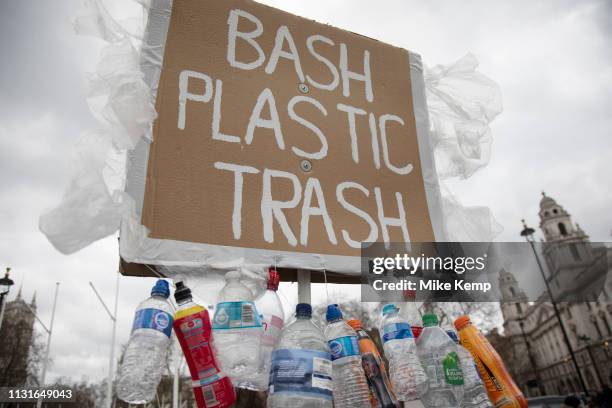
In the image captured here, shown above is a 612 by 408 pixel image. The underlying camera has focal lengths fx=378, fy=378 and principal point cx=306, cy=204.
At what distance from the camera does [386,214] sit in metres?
1.69

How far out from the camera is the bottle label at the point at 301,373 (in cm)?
102

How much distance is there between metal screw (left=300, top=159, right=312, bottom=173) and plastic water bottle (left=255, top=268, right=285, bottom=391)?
46 centimetres

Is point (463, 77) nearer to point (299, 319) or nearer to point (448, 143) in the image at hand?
point (448, 143)

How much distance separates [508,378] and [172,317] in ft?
3.77

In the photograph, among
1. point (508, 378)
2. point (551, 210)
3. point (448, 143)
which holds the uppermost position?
point (551, 210)

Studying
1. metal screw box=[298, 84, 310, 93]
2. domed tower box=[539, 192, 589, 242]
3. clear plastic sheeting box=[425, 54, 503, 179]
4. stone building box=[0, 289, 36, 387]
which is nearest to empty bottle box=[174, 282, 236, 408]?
metal screw box=[298, 84, 310, 93]

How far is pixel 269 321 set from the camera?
125cm

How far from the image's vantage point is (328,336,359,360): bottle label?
1.17 meters

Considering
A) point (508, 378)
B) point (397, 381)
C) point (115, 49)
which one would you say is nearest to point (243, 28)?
point (115, 49)

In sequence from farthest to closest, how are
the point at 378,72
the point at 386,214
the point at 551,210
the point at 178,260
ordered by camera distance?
the point at 551,210
the point at 378,72
the point at 386,214
the point at 178,260

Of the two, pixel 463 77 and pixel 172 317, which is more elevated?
pixel 463 77

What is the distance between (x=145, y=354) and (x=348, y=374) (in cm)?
60

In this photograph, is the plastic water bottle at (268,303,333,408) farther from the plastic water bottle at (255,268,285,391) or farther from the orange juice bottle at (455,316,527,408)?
the orange juice bottle at (455,316,527,408)

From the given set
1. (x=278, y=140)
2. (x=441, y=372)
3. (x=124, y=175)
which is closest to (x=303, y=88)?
(x=278, y=140)
